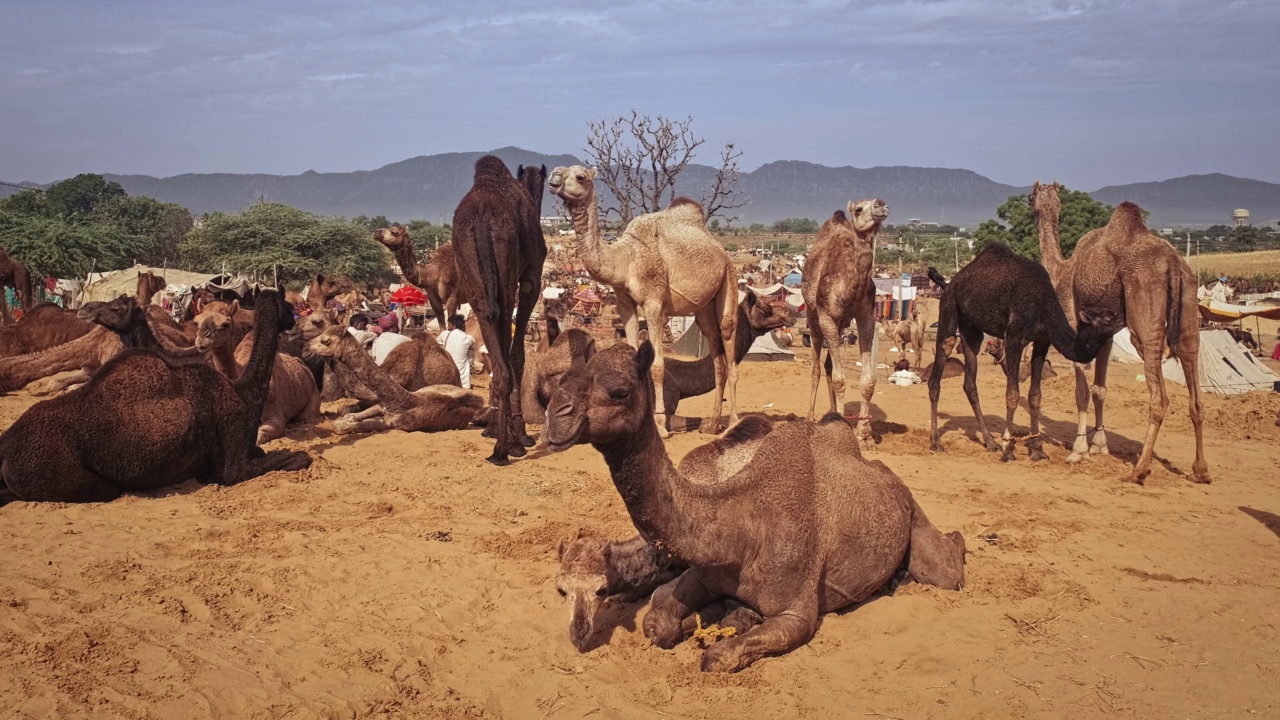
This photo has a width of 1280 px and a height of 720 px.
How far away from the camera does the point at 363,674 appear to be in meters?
4.77

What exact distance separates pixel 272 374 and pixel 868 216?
23.5ft

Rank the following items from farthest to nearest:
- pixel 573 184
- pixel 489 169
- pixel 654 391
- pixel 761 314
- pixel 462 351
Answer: pixel 462 351, pixel 761 314, pixel 489 169, pixel 573 184, pixel 654 391

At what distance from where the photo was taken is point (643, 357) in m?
4.23

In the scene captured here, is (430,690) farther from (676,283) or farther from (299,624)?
(676,283)

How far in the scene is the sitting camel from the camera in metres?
9.52

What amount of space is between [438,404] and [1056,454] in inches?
289

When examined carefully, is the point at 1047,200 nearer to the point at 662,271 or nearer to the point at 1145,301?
the point at 1145,301

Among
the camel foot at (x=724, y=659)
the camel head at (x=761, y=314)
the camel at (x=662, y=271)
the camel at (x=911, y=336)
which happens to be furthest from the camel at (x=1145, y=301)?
the camel at (x=911, y=336)

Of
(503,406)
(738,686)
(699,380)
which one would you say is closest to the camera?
(738,686)

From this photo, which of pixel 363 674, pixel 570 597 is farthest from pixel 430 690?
pixel 570 597

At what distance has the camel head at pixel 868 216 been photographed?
10.7 meters

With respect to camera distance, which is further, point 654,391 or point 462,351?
point 462,351

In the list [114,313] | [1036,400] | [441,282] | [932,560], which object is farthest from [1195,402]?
[441,282]

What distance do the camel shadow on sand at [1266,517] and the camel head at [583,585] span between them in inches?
228
